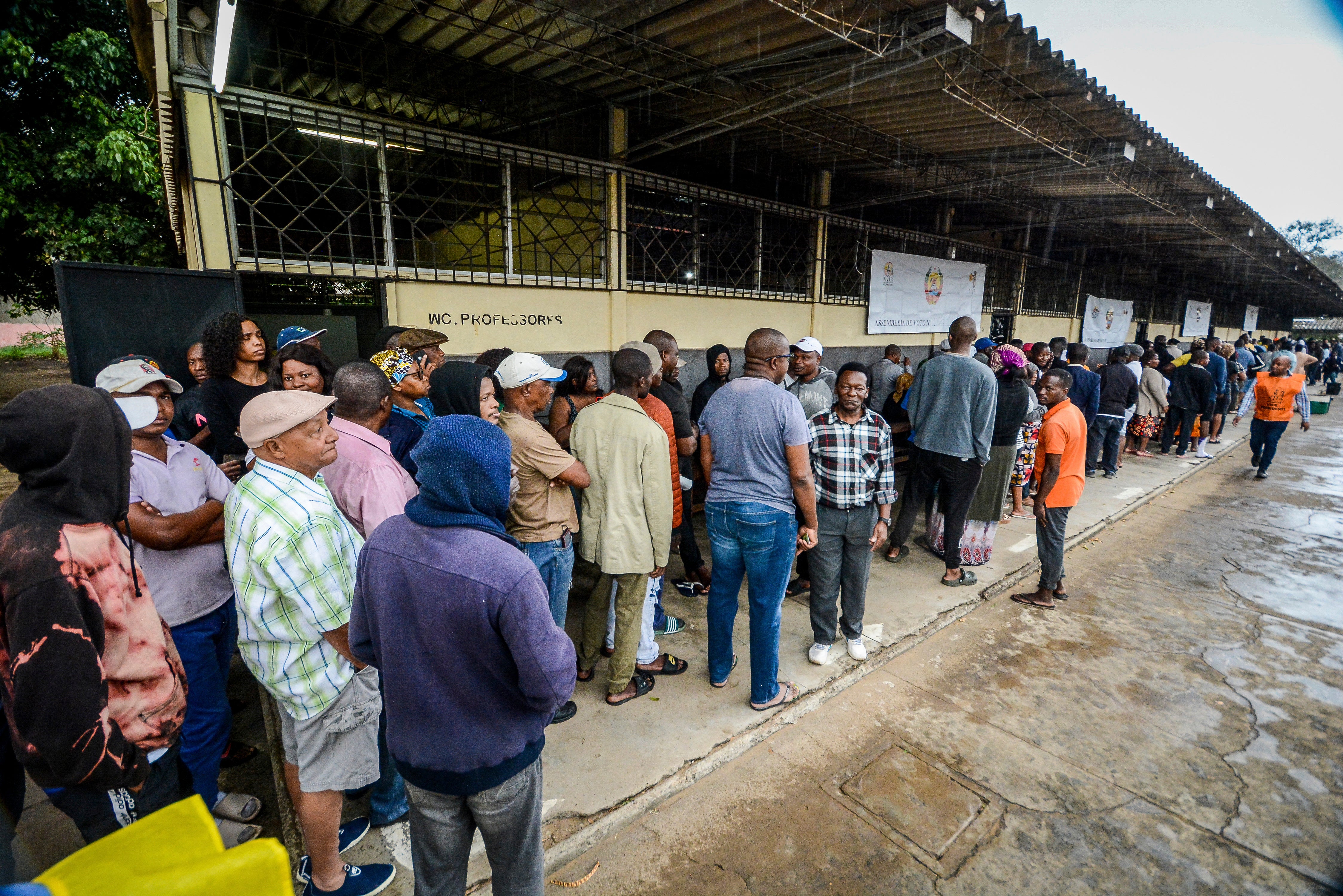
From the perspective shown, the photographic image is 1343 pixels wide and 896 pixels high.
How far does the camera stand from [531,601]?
4.62ft

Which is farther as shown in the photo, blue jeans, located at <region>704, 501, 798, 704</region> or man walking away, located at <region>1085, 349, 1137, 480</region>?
man walking away, located at <region>1085, 349, 1137, 480</region>

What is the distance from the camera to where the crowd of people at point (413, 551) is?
1400mm

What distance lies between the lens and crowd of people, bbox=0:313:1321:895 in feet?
4.59

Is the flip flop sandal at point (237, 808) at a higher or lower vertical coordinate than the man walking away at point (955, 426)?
lower

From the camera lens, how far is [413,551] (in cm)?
140

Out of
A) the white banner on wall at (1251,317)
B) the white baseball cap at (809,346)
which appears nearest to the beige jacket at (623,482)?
the white baseball cap at (809,346)

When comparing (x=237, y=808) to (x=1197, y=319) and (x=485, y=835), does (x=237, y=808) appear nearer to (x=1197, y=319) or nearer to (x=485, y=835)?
(x=485, y=835)

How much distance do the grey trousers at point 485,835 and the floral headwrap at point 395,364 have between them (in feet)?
6.62

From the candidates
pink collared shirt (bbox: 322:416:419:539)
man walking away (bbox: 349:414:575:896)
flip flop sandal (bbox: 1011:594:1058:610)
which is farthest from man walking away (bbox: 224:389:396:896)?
flip flop sandal (bbox: 1011:594:1058:610)

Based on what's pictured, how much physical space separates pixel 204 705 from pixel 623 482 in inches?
72.5

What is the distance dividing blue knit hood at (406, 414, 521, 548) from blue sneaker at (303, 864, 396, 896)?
4.98 feet

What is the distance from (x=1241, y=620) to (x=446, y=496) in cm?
552

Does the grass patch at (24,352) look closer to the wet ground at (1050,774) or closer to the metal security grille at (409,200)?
the metal security grille at (409,200)

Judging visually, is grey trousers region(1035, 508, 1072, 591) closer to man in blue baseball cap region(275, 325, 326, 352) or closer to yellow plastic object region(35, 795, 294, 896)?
yellow plastic object region(35, 795, 294, 896)
